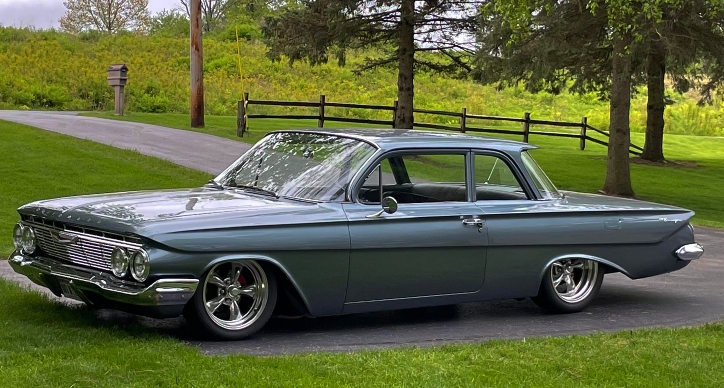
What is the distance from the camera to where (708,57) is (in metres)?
23.7

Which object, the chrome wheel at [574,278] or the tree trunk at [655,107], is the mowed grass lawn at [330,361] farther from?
the tree trunk at [655,107]

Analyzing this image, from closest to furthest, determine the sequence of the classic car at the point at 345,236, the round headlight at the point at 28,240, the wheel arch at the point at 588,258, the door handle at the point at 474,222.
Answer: the classic car at the point at 345,236
the round headlight at the point at 28,240
the door handle at the point at 474,222
the wheel arch at the point at 588,258

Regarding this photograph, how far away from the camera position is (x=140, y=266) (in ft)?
20.7

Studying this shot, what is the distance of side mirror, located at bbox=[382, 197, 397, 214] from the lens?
7.22 meters

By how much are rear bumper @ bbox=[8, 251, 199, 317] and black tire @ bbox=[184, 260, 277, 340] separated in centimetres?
22

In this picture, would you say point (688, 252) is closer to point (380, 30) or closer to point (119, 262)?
point (119, 262)

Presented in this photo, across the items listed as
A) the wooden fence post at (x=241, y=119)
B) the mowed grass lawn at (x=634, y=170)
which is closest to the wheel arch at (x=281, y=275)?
the mowed grass lawn at (x=634, y=170)

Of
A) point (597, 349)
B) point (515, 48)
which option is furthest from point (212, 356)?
point (515, 48)

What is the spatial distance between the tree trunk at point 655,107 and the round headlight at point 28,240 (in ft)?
77.0

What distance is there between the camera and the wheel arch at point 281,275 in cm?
654

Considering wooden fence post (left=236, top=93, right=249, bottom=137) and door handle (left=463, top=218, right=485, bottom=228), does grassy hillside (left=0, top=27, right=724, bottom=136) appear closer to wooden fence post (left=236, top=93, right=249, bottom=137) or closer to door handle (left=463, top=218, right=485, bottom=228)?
wooden fence post (left=236, top=93, right=249, bottom=137)

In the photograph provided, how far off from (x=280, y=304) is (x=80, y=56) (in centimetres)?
4547

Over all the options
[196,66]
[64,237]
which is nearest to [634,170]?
[196,66]

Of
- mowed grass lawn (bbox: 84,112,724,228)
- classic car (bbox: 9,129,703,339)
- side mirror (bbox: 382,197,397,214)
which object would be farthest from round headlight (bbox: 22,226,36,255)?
mowed grass lawn (bbox: 84,112,724,228)
